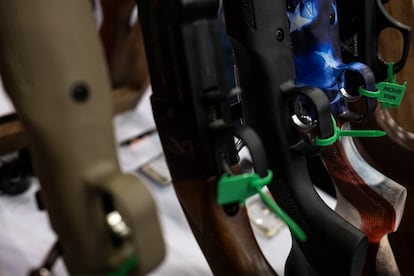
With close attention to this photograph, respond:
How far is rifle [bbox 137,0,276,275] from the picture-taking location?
0.42m

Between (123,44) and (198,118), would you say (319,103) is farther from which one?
(123,44)

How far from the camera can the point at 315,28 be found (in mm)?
532

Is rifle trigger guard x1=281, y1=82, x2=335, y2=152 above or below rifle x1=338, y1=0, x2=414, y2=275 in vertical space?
above

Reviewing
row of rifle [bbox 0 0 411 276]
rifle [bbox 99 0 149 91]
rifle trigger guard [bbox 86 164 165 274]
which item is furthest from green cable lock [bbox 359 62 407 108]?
rifle [bbox 99 0 149 91]

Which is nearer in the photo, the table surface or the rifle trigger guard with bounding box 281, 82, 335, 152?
the rifle trigger guard with bounding box 281, 82, 335, 152

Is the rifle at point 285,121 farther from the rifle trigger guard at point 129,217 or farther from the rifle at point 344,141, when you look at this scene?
the rifle trigger guard at point 129,217

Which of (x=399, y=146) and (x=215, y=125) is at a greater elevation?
(x=215, y=125)

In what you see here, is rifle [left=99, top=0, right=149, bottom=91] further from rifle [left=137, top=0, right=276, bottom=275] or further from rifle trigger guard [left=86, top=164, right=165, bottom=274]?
rifle trigger guard [left=86, top=164, right=165, bottom=274]

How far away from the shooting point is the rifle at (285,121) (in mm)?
476

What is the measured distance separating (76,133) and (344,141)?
14.2 inches

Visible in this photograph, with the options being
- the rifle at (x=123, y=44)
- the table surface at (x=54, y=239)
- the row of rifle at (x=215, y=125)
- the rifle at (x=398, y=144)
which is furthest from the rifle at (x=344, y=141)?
the rifle at (x=123, y=44)

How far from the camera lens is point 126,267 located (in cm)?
35

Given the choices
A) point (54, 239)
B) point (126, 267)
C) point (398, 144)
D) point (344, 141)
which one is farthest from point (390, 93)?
point (54, 239)

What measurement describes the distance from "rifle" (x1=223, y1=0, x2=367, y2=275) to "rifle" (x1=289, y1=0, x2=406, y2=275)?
0.05 meters
